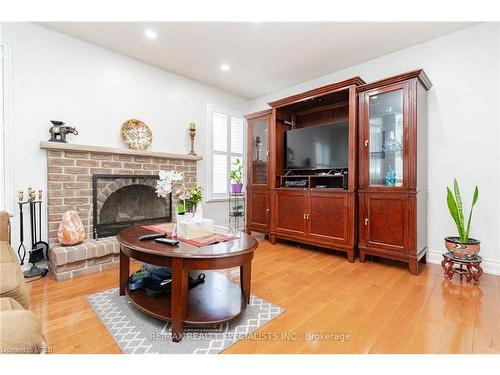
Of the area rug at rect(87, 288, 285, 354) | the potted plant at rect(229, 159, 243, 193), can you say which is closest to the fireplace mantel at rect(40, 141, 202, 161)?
the potted plant at rect(229, 159, 243, 193)

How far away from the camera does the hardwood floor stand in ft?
4.75

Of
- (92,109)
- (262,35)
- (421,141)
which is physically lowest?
(421,141)

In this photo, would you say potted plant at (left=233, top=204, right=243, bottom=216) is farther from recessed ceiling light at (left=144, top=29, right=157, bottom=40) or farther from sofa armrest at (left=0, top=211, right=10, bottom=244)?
sofa armrest at (left=0, top=211, right=10, bottom=244)

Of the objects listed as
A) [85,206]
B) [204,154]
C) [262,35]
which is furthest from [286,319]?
[204,154]

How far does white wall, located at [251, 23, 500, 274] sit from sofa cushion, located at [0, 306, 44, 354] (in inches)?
138

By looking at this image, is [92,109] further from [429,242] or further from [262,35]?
[429,242]

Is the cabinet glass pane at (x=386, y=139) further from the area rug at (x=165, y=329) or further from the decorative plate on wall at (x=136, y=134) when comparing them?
the decorative plate on wall at (x=136, y=134)

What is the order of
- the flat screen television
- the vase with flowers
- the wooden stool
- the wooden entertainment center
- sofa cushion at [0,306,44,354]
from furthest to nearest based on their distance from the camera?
the flat screen television → the wooden entertainment center → the wooden stool → the vase with flowers → sofa cushion at [0,306,44,354]

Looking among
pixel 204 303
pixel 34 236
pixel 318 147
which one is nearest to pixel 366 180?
pixel 318 147

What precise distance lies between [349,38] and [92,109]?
314 centimetres

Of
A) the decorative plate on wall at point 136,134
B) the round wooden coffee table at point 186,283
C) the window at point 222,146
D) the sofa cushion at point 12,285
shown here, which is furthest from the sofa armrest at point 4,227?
the window at point 222,146

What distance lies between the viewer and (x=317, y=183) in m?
3.60

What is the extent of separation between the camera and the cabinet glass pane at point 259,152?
156 inches

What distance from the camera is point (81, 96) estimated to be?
117 inches
